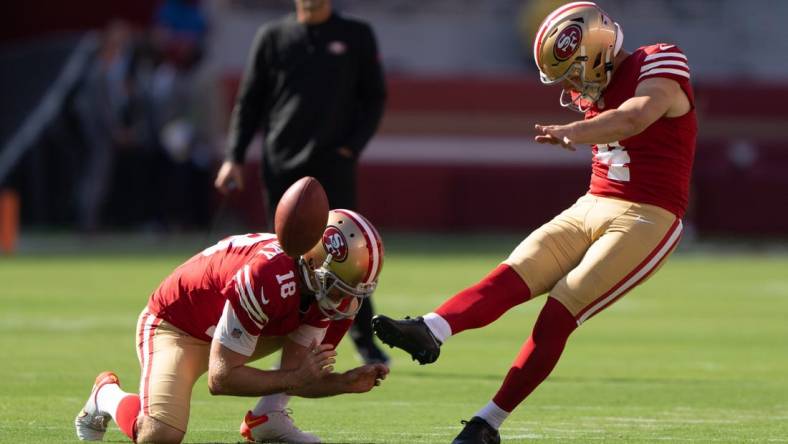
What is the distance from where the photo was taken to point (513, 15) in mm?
26125

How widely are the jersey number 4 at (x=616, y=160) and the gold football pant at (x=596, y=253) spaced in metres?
0.11

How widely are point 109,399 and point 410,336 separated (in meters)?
1.33

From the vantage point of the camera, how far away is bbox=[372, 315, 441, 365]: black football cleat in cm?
584

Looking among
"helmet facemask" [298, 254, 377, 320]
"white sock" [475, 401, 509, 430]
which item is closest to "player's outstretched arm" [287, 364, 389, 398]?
"helmet facemask" [298, 254, 377, 320]

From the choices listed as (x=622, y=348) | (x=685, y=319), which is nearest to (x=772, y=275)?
(x=685, y=319)

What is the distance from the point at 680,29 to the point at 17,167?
11.4 m

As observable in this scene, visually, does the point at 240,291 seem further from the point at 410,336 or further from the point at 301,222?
the point at 410,336

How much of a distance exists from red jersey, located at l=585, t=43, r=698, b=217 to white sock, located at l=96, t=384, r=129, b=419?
2.13 meters

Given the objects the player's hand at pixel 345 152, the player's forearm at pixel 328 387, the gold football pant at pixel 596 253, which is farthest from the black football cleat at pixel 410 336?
the player's hand at pixel 345 152

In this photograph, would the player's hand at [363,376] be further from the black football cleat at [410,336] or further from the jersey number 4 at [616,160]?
the jersey number 4 at [616,160]

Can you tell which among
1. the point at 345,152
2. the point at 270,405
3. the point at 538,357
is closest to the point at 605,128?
the point at 538,357

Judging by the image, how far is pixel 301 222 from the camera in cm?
580

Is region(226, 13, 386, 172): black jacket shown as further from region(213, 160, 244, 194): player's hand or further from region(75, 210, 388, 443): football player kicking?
region(75, 210, 388, 443): football player kicking

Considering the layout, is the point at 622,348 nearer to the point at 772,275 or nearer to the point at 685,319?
the point at 685,319
